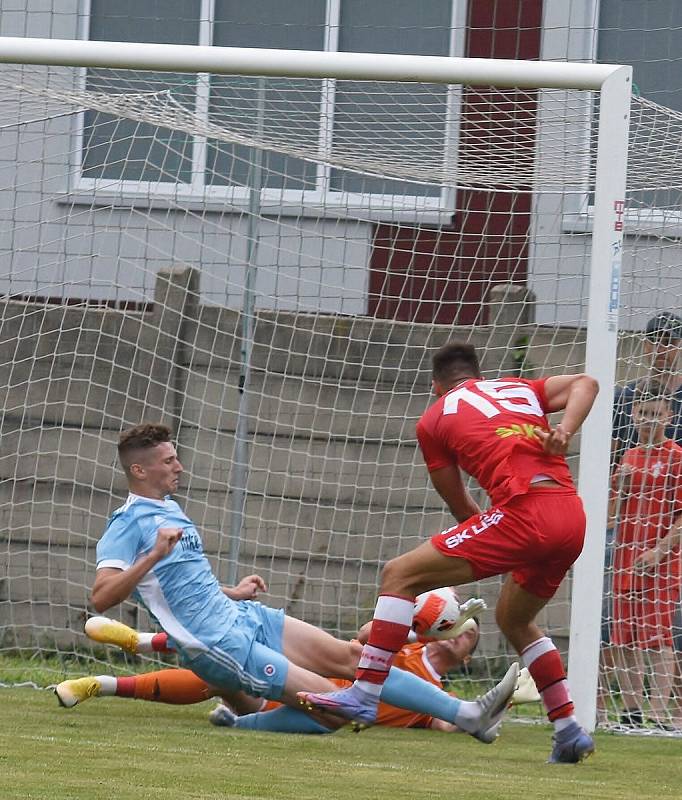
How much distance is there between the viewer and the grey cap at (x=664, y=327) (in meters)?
6.77

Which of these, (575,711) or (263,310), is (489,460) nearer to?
→ (575,711)

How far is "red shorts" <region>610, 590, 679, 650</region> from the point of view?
21.9ft

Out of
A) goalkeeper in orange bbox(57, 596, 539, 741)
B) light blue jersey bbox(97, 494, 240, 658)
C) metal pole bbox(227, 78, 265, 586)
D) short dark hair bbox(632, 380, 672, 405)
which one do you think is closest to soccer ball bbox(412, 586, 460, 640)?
goalkeeper in orange bbox(57, 596, 539, 741)

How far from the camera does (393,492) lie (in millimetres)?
7855

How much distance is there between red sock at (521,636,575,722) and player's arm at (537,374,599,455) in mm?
728

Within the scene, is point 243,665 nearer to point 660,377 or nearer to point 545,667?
point 545,667

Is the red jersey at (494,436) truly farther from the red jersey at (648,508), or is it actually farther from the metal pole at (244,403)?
the metal pole at (244,403)

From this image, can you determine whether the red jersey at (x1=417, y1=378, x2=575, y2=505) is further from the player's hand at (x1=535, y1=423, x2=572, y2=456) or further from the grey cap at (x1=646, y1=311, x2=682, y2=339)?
the grey cap at (x1=646, y1=311, x2=682, y2=339)

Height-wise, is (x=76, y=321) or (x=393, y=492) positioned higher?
(x=76, y=321)

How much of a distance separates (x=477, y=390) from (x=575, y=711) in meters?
1.43

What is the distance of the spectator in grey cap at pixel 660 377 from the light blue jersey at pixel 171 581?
2072mm

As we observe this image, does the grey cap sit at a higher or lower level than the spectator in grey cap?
higher

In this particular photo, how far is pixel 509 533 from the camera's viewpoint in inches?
193

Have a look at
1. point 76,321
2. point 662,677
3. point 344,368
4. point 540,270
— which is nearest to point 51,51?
point 76,321
